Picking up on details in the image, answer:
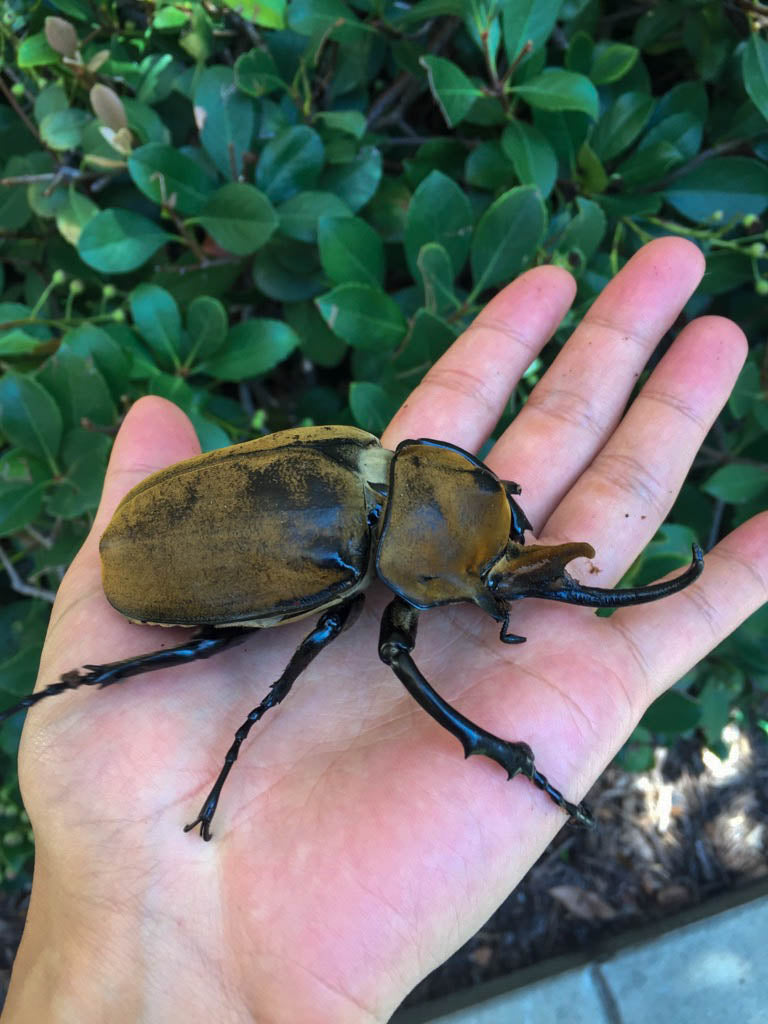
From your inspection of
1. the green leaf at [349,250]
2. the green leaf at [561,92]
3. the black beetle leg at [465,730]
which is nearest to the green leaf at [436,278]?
the green leaf at [349,250]

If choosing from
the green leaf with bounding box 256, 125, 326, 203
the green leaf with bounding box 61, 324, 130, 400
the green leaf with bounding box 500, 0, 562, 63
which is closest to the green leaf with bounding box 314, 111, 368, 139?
the green leaf with bounding box 256, 125, 326, 203

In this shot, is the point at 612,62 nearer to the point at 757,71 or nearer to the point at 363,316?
the point at 757,71

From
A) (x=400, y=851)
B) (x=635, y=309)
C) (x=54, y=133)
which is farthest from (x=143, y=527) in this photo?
(x=635, y=309)

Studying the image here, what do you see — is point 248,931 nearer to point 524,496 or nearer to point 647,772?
point 524,496

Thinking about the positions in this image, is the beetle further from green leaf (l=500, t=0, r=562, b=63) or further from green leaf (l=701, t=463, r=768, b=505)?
green leaf (l=500, t=0, r=562, b=63)

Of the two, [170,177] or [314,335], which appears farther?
[314,335]

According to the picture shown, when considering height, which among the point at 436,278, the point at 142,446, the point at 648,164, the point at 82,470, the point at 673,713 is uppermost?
the point at 648,164

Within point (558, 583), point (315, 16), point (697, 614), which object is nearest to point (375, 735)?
point (558, 583)

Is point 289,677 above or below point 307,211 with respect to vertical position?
below
